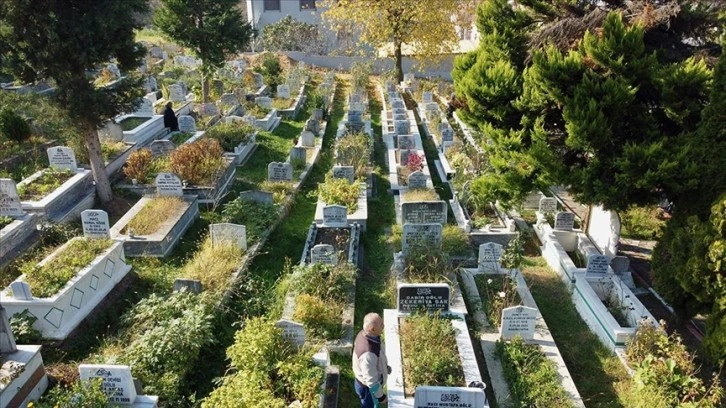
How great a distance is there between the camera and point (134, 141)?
1409cm

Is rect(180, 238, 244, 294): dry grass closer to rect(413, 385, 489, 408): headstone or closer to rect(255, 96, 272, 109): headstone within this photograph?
rect(413, 385, 489, 408): headstone

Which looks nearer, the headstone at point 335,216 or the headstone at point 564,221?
the headstone at point 564,221

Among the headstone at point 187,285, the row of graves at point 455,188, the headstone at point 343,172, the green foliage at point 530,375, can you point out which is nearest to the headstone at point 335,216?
the headstone at point 343,172

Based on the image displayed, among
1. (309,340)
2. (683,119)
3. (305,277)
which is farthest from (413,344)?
(683,119)

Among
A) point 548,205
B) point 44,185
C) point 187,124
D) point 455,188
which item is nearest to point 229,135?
point 187,124

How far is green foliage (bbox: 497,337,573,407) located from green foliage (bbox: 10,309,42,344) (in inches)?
238

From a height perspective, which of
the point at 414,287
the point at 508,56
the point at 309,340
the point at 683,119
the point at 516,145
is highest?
the point at 508,56

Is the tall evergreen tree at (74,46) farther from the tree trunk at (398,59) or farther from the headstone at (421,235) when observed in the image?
the tree trunk at (398,59)

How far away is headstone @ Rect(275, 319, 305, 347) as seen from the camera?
6.47 meters

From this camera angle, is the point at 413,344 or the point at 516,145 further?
the point at 516,145

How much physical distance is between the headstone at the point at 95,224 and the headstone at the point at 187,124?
24.4 feet

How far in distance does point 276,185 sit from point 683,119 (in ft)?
27.6

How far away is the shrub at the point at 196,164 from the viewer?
11703mm

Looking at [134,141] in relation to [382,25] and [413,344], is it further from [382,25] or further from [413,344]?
[382,25]
